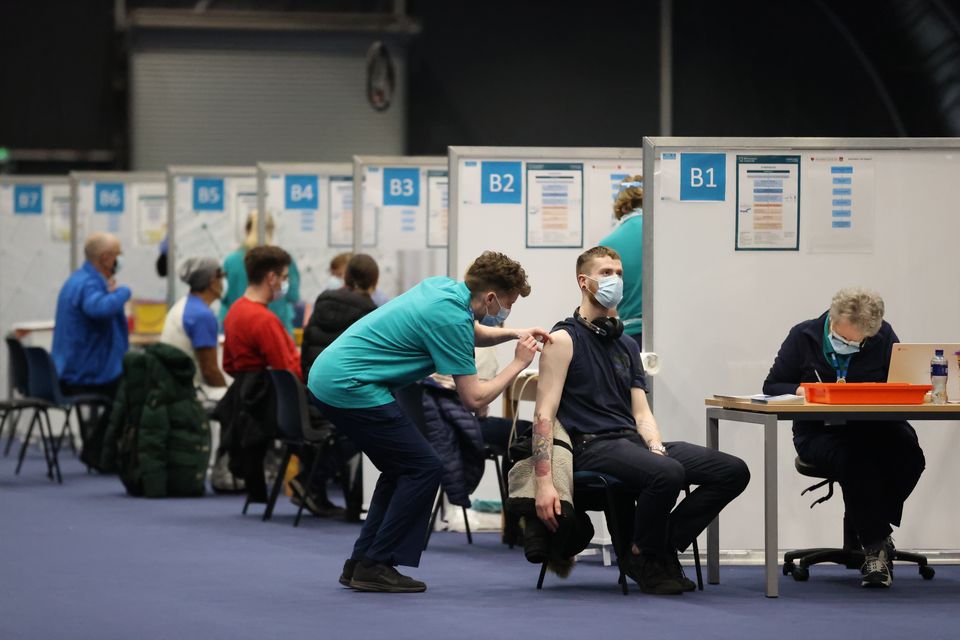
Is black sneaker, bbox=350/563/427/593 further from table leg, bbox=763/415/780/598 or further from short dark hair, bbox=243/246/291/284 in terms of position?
short dark hair, bbox=243/246/291/284

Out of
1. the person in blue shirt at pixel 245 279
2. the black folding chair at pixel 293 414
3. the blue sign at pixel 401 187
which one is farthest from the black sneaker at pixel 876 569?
the person in blue shirt at pixel 245 279

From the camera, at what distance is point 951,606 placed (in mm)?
5270

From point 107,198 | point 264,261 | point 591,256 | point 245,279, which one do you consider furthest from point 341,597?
point 107,198

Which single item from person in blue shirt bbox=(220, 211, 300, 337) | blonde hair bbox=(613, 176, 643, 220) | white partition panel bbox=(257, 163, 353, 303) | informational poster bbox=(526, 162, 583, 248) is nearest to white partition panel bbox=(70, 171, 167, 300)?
person in blue shirt bbox=(220, 211, 300, 337)

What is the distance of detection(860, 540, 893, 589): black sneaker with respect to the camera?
5.66 meters

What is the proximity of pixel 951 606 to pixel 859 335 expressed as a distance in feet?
3.26

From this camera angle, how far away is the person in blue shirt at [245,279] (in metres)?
9.96

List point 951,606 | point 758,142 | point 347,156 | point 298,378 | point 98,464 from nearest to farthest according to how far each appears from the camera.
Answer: point 951,606
point 758,142
point 298,378
point 98,464
point 347,156

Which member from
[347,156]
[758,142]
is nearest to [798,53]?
[347,156]

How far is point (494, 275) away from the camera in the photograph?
525cm

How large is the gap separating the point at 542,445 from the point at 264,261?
2892 mm

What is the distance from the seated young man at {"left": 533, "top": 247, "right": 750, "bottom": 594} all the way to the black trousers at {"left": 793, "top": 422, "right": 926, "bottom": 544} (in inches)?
19.9

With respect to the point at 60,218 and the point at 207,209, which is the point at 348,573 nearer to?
the point at 207,209

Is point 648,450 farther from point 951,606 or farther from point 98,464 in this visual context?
point 98,464
